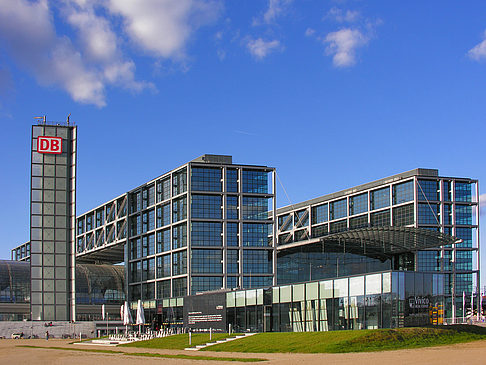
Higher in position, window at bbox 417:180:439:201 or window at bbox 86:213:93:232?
window at bbox 417:180:439:201


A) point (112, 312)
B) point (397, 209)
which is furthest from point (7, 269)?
point (397, 209)

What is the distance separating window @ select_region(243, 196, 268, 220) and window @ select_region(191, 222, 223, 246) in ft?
19.7

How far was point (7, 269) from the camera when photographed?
15138 cm

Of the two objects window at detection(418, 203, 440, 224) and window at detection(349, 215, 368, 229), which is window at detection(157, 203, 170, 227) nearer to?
window at detection(349, 215, 368, 229)

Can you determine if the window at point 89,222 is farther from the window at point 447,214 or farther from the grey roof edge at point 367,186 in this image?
the window at point 447,214

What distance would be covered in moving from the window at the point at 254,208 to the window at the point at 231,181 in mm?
2854

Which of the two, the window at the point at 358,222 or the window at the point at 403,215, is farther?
the window at the point at 358,222

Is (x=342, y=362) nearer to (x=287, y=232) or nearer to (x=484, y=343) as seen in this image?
(x=484, y=343)

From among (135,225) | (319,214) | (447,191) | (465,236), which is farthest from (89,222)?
(465,236)

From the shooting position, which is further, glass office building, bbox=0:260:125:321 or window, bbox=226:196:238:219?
glass office building, bbox=0:260:125:321

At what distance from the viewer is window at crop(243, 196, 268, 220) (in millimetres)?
133875

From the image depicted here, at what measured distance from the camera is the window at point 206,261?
12975 cm

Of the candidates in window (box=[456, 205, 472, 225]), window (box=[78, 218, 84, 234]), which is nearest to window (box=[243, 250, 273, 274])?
window (box=[456, 205, 472, 225])

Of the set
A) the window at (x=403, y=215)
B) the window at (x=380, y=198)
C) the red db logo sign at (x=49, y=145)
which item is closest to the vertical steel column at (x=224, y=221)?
the red db logo sign at (x=49, y=145)
